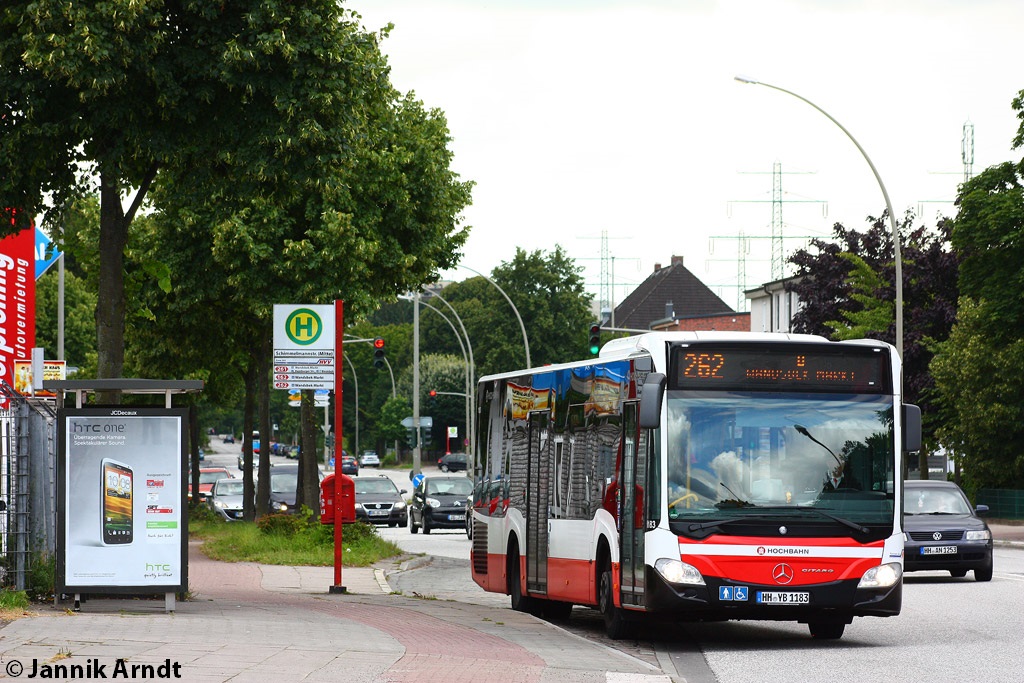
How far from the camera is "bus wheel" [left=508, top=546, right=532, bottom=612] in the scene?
60.7ft

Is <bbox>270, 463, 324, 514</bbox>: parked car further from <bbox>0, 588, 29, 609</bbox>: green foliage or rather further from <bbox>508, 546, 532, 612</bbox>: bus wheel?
<bbox>0, 588, 29, 609</bbox>: green foliage

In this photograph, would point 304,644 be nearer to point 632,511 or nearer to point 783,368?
point 632,511

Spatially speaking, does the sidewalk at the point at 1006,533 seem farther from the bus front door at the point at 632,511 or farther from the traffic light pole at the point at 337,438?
the bus front door at the point at 632,511

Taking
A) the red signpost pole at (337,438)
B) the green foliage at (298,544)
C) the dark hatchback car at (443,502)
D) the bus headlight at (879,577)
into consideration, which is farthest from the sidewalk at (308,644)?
the dark hatchback car at (443,502)

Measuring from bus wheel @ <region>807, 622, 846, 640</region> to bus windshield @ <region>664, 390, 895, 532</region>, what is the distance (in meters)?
1.70

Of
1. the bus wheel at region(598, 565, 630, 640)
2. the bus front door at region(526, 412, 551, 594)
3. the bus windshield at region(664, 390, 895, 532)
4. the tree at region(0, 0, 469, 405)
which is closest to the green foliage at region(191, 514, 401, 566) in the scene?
the bus front door at region(526, 412, 551, 594)

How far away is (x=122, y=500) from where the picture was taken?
48.5 feet

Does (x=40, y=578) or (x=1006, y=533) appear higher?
(x=40, y=578)

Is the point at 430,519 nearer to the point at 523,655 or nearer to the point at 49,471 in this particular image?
the point at 49,471

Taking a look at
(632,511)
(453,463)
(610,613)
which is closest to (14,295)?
(610,613)

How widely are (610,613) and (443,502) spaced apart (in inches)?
1049

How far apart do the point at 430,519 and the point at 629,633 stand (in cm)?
2683

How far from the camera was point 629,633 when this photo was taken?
49.6 ft

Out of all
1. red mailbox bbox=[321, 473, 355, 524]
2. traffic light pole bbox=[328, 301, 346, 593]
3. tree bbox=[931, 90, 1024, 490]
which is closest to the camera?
traffic light pole bbox=[328, 301, 346, 593]
